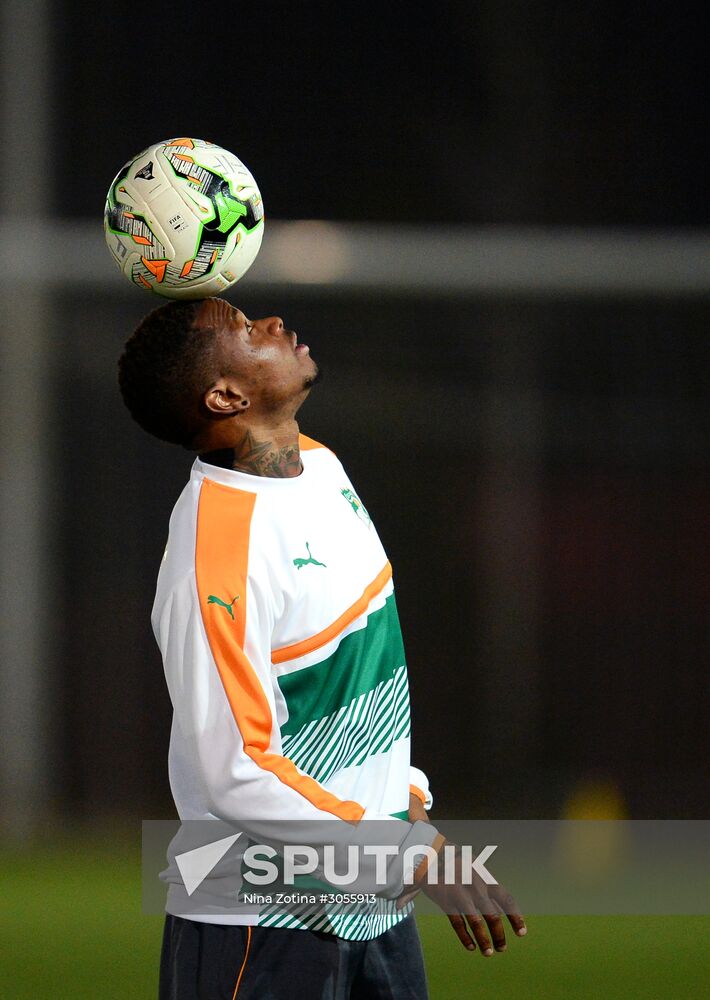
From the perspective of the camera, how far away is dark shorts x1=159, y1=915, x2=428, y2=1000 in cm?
175

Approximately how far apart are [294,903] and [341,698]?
11.6 inches

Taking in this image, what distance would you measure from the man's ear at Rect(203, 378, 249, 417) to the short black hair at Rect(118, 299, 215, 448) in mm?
15

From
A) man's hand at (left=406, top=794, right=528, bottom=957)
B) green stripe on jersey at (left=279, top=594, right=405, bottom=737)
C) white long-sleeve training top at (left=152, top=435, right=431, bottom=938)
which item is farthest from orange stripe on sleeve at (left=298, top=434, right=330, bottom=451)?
man's hand at (left=406, top=794, right=528, bottom=957)

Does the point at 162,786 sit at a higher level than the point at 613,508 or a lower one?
lower

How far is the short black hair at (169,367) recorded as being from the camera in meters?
1.84

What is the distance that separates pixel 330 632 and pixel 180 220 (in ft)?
2.19

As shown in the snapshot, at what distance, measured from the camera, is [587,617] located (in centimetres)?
476

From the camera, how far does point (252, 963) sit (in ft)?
5.76

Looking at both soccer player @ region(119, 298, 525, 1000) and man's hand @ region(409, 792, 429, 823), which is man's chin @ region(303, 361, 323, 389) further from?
man's hand @ region(409, 792, 429, 823)

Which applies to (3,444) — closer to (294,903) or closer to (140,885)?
(140,885)

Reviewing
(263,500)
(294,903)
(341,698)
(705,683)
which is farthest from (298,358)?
(705,683)

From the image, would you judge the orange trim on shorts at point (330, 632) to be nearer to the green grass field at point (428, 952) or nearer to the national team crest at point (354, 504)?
the national team crest at point (354, 504)

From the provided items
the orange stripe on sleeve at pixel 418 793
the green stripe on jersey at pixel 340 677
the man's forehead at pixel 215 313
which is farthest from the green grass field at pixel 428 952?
the man's forehead at pixel 215 313

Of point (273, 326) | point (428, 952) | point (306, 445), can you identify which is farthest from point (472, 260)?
point (273, 326)
